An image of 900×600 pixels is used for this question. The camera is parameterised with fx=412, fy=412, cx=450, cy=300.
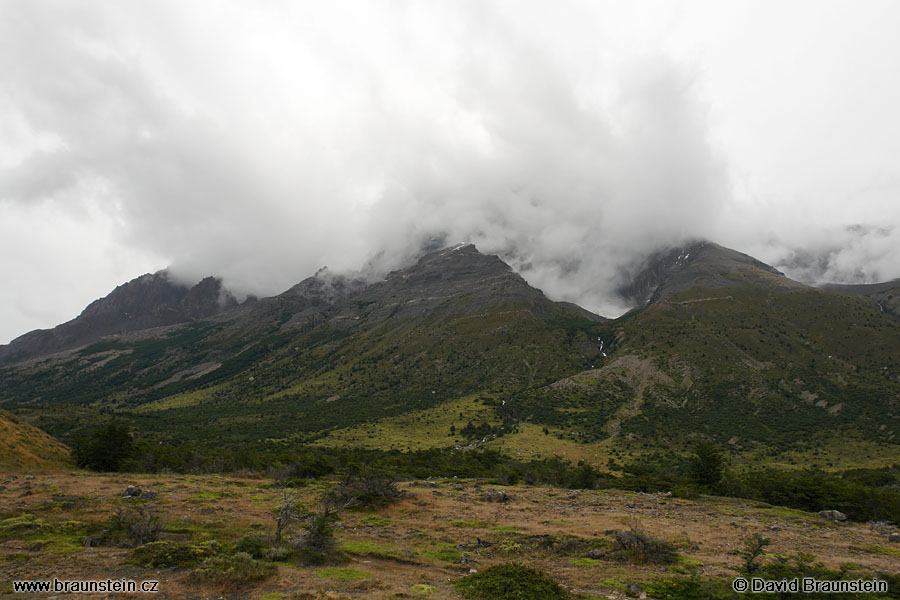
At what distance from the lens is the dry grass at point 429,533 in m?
16.2

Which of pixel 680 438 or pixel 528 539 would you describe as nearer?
pixel 528 539

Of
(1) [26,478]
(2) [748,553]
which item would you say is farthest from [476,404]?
(2) [748,553]

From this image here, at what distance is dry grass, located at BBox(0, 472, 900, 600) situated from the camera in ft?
53.2

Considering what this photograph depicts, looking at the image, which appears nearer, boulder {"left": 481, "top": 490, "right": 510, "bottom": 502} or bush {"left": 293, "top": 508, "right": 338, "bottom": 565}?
bush {"left": 293, "top": 508, "right": 338, "bottom": 565}

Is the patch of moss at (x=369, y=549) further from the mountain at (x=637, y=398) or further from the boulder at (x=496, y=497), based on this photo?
the mountain at (x=637, y=398)

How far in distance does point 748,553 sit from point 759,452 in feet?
329

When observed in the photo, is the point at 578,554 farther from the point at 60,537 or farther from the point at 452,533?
the point at 60,537

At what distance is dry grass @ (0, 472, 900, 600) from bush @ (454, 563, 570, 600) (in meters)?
0.88

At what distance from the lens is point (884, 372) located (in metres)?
131

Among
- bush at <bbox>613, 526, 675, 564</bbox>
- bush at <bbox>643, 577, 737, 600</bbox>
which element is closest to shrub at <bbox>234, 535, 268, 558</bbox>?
bush at <bbox>643, 577, 737, 600</bbox>

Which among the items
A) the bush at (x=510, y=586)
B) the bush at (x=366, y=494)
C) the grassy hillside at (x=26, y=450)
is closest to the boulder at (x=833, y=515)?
the bush at (x=510, y=586)

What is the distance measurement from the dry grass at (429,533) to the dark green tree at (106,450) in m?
9.62

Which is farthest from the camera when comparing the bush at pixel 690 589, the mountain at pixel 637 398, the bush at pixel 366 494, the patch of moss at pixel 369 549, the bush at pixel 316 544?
the mountain at pixel 637 398

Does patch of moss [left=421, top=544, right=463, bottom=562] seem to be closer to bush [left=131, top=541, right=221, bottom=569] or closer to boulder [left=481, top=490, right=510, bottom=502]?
bush [left=131, top=541, right=221, bottom=569]
